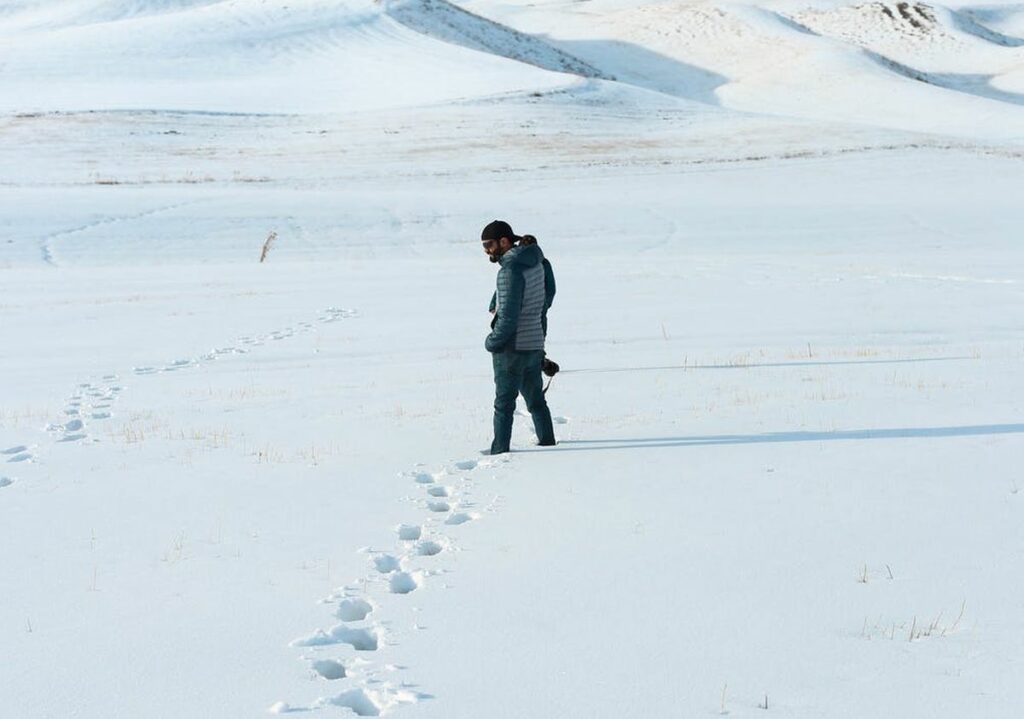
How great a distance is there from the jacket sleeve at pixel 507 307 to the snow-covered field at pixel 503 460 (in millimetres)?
935

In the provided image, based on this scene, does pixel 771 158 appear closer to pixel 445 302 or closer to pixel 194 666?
pixel 445 302

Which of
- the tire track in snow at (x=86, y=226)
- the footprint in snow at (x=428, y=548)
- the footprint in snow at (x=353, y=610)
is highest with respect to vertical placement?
the footprint in snow at (x=353, y=610)

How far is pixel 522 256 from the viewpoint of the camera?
29.3 ft

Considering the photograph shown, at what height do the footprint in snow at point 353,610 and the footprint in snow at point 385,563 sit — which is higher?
the footprint in snow at point 353,610

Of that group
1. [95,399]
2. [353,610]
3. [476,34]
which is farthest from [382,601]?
[476,34]

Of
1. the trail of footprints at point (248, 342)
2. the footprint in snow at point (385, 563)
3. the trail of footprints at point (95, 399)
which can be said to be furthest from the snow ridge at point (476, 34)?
the footprint in snow at point (385, 563)

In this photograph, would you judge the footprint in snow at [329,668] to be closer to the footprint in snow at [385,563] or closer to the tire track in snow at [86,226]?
the footprint in snow at [385,563]

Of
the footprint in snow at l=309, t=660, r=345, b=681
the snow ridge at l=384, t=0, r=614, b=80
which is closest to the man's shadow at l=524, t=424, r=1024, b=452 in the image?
the footprint in snow at l=309, t=660, r=345, b=681

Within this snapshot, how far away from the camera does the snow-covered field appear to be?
493cm

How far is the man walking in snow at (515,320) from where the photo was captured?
8.94 metres

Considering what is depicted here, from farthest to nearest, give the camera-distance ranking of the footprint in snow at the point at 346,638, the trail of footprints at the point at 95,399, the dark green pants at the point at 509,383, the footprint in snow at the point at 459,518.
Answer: the trail of footprints at the point at 95,399, the dark green pants at the point at 509,383, the footprint in snow at the point at 459,518, the footprint in snow at the point at 346,638

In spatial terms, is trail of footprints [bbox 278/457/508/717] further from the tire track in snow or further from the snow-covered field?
the tire track in snow

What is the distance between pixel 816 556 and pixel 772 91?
92.8m

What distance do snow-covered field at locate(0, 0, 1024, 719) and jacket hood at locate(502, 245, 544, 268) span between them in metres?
1.53
